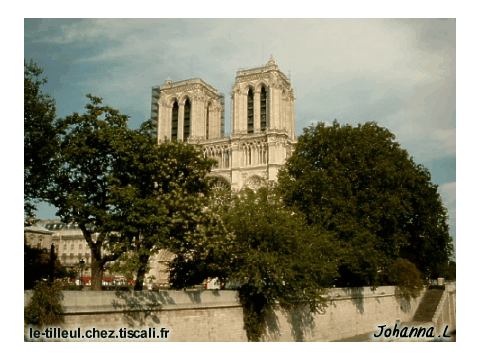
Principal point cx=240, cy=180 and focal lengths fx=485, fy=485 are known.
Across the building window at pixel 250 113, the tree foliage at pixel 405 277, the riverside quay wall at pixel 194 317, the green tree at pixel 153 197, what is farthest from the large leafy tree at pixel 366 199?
the building window at pixel 250 113

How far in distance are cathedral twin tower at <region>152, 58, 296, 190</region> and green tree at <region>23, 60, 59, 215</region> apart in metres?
37.6

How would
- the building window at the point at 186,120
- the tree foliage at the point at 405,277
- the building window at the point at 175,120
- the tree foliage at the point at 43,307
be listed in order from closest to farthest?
1. the tree foliage at the point at 43,307
2. the tree foliage at the point at 405,277
3. the building window at the point at 186,120
4. the building window at the point at 175,120

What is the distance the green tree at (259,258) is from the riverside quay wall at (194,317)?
783mm

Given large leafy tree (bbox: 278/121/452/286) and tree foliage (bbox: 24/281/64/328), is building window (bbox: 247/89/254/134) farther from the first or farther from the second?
tree foliage (bbox: 24/281/64/328)

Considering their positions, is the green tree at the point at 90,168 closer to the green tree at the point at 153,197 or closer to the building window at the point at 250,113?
the green tree at the point at 153,197

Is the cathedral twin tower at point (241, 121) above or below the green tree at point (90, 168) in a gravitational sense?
above

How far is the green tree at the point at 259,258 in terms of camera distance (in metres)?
19.2

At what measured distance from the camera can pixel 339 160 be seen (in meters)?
30.1

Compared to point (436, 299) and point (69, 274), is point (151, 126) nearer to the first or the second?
point (436, 299)

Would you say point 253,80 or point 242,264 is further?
point 253,80

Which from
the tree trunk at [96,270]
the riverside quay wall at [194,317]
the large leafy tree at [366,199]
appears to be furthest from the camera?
the large leafy tree at [366,199]

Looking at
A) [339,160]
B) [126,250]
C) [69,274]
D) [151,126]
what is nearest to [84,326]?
[126,250]

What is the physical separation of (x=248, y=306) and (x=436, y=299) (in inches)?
788

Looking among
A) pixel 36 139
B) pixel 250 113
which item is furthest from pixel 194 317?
pixel 250 113
